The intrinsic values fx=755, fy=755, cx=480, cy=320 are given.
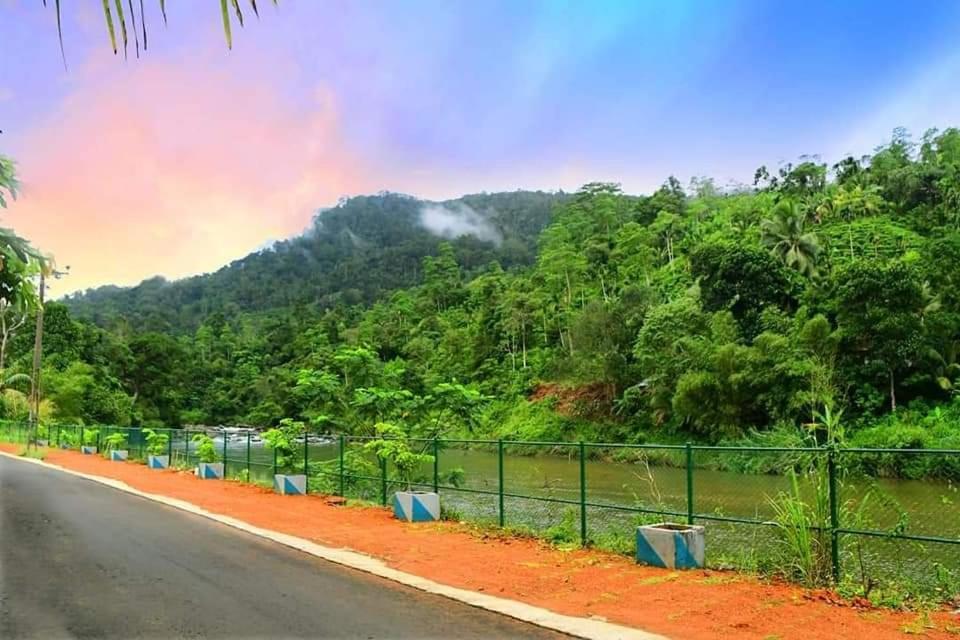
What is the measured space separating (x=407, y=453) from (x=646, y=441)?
37.6 meters

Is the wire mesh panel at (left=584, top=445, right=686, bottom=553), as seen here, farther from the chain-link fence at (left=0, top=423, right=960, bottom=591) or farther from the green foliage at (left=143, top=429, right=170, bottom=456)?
the green foliage at (left=143, top=429, right=170, bottom=456)

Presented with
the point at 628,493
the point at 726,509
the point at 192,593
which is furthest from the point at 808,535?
the point at 628,493

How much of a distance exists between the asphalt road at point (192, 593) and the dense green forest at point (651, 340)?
18.0 ft

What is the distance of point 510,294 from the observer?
77562 millimetres

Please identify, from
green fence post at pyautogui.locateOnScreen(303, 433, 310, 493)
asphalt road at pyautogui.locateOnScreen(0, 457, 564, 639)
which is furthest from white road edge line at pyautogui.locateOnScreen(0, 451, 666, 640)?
green fence post at pyautogui.locateOnScreen(303, 433, 310, 493)

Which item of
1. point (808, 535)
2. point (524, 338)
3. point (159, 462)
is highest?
point (524, 338)

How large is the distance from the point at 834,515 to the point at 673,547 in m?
1.97

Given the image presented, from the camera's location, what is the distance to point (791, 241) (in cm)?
5459

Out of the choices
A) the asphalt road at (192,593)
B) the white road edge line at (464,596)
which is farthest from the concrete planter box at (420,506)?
the asphalt road at (192,593)

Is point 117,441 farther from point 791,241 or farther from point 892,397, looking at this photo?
point 791,241

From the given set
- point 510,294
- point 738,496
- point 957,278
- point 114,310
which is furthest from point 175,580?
point 114,310

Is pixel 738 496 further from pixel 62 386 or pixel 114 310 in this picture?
pixel 114 310

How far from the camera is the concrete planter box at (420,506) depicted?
46.1 feet

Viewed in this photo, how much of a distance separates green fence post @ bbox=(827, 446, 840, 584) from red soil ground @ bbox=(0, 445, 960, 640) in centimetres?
54
